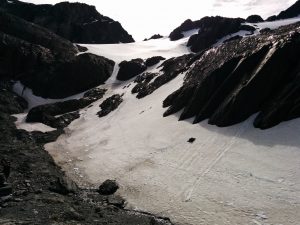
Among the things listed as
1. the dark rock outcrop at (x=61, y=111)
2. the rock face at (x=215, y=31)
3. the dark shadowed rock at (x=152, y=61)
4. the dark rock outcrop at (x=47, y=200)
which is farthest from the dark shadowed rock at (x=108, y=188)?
the rock face at (x=215, y=31)

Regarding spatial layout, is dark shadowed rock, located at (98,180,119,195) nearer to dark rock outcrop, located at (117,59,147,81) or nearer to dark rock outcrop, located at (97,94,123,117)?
dark rock outcrop, located at (97,94,123,117)

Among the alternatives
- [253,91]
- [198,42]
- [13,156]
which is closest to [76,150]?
[13,156]

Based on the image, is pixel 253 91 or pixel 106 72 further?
pixel 106 72

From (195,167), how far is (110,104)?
117 feet

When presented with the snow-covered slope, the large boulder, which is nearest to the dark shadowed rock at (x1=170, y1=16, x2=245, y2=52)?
the large boulder

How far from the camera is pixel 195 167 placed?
3372 centimetres

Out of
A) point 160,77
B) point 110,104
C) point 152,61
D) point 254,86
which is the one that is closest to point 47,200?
point 254,86

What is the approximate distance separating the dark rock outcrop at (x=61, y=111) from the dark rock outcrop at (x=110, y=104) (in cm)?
466

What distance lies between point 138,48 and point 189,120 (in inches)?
3015

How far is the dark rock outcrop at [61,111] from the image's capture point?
5975cm

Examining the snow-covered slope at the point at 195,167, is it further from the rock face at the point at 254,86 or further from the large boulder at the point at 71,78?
the large boulder at the point at 71,78

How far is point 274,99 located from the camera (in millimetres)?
37562

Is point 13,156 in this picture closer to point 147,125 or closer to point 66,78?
point 147,125

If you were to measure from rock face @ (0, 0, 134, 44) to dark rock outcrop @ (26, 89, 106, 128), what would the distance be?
54154 mm
